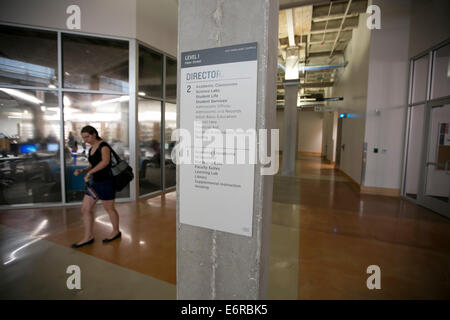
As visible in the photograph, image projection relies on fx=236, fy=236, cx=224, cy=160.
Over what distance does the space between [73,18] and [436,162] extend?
772 cm

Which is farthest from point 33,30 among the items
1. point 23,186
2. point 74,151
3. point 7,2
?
A: point 23,186

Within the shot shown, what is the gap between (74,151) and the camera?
5.00 m

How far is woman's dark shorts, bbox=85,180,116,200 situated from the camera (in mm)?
2990

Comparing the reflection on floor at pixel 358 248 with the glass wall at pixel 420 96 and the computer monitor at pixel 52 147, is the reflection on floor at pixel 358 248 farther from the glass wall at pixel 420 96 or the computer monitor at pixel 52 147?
the computer monitor at pixel 52 147

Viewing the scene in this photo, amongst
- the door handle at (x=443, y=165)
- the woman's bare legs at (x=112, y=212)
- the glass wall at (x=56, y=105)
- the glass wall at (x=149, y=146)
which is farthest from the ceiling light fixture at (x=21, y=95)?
the door handle at (x=443, y=165)

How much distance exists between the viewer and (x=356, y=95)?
766 centimetres

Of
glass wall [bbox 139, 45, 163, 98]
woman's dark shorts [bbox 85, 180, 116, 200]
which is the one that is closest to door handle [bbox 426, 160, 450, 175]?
woman's dark shorts [bbox 85, 180, 116, 200]

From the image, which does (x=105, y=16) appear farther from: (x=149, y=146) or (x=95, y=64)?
(x=149, y=146)

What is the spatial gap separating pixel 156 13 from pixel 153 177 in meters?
3.83

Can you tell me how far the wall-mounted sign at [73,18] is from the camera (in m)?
4.44

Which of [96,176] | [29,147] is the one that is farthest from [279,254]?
[29,147]

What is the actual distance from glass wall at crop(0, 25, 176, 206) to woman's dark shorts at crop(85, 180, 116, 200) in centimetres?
206

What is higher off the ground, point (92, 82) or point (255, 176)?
point (92, 82)
